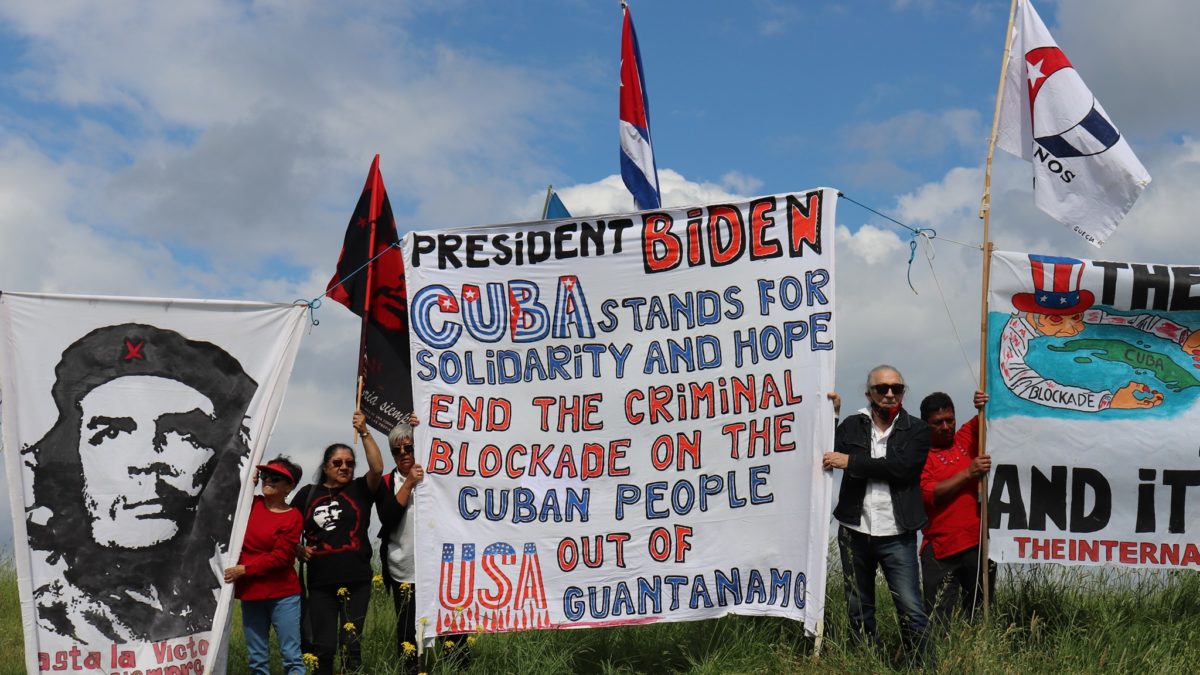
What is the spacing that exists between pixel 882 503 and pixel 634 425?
60.9 inches

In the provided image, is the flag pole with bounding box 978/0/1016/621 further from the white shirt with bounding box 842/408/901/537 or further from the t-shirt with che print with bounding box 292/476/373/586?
the t-shirt with che print with bounding box 292/476/373/586

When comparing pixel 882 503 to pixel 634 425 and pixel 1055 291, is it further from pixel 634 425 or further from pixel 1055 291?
pixel 1055 291

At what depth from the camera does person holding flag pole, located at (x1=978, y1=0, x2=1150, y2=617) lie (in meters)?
7.74

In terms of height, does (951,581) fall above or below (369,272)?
below

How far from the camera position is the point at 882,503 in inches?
268

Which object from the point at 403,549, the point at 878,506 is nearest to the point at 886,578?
the point at 878,506

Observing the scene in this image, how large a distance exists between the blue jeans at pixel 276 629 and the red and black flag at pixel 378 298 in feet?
4.42

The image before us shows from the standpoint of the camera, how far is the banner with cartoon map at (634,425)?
7148 mm

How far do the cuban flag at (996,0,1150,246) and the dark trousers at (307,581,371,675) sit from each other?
16.4 feet

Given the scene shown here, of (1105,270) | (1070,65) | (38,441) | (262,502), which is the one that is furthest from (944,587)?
(38,441)

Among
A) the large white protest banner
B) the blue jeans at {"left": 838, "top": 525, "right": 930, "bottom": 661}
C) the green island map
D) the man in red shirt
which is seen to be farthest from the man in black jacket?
the large white protest banner

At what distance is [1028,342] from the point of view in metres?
7.46

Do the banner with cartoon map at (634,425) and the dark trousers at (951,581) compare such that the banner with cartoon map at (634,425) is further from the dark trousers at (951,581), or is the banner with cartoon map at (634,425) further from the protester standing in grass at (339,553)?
the dark trousers at (951,581)

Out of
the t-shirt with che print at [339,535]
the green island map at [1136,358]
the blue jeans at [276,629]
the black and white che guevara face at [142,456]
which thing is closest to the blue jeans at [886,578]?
the green island map at [1136,358]
